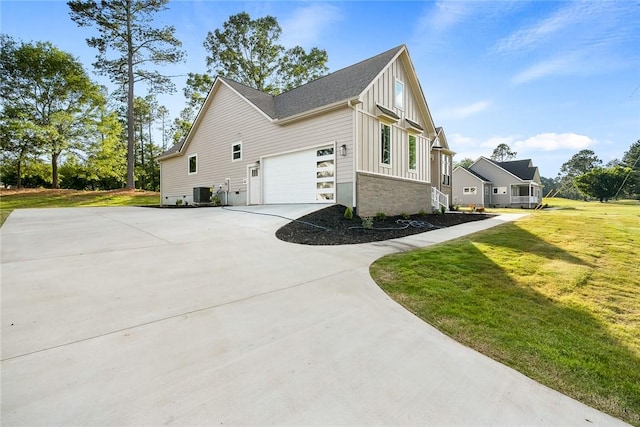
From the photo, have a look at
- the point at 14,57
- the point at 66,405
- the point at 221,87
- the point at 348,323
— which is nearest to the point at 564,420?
the point at 348,323

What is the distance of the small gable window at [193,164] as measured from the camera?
1748 centimetres

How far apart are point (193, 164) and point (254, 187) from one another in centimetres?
662

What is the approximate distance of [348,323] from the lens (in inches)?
113

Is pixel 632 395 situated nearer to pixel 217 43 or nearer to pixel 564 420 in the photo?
pixel 564 420

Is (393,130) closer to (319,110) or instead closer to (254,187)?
(319,110)

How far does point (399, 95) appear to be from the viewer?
12.7 m

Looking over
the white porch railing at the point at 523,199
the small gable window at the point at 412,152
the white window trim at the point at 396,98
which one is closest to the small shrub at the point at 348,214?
the small gable window at the point at 412,152

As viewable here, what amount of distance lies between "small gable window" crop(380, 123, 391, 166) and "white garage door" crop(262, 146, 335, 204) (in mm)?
2189

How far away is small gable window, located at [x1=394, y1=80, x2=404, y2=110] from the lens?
12.5 meters

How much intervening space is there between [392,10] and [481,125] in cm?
1148

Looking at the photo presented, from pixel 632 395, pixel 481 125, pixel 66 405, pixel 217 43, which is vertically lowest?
pixel 632 395

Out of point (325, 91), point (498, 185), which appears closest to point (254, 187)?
point (325, 91)

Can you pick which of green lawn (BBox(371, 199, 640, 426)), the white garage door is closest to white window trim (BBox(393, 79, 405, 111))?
the white garage door

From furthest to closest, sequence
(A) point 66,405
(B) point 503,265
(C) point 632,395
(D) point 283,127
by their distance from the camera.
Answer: (D) point 283,127, (B) point 503,265, (C) point 632,395, (A) point 66,405
